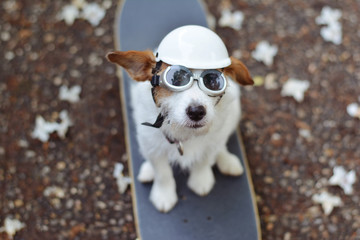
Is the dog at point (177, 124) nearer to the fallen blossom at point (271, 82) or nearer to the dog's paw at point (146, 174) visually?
the dog's paw at point (146, 174)

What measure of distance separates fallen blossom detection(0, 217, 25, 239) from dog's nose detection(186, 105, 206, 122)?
1630 mm

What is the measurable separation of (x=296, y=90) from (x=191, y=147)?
55.4 inches

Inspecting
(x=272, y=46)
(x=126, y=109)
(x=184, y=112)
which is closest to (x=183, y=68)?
(x=184, y=112)

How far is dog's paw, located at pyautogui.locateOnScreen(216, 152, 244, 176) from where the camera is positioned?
94.2 inches

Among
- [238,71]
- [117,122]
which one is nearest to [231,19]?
[117,122]

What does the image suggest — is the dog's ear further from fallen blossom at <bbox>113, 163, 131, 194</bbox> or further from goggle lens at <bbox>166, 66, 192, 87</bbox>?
fallen blossom at <bbox>113, 163, 131, 194</bbox>

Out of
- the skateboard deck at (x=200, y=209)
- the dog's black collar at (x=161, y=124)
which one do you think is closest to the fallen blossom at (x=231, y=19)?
the skateboard deck at (x=200, y=209)

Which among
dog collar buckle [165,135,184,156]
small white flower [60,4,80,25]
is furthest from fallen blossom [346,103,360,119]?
small white flower [60,4,80,25]

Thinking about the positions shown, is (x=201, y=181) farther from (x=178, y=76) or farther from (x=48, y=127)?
(x=48, y=127)

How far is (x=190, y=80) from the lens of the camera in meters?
1.54

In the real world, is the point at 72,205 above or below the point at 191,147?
below

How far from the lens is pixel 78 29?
11.1 ft

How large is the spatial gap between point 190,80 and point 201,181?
94 cm

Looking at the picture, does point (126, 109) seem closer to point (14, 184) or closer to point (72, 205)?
point (72, 205)
